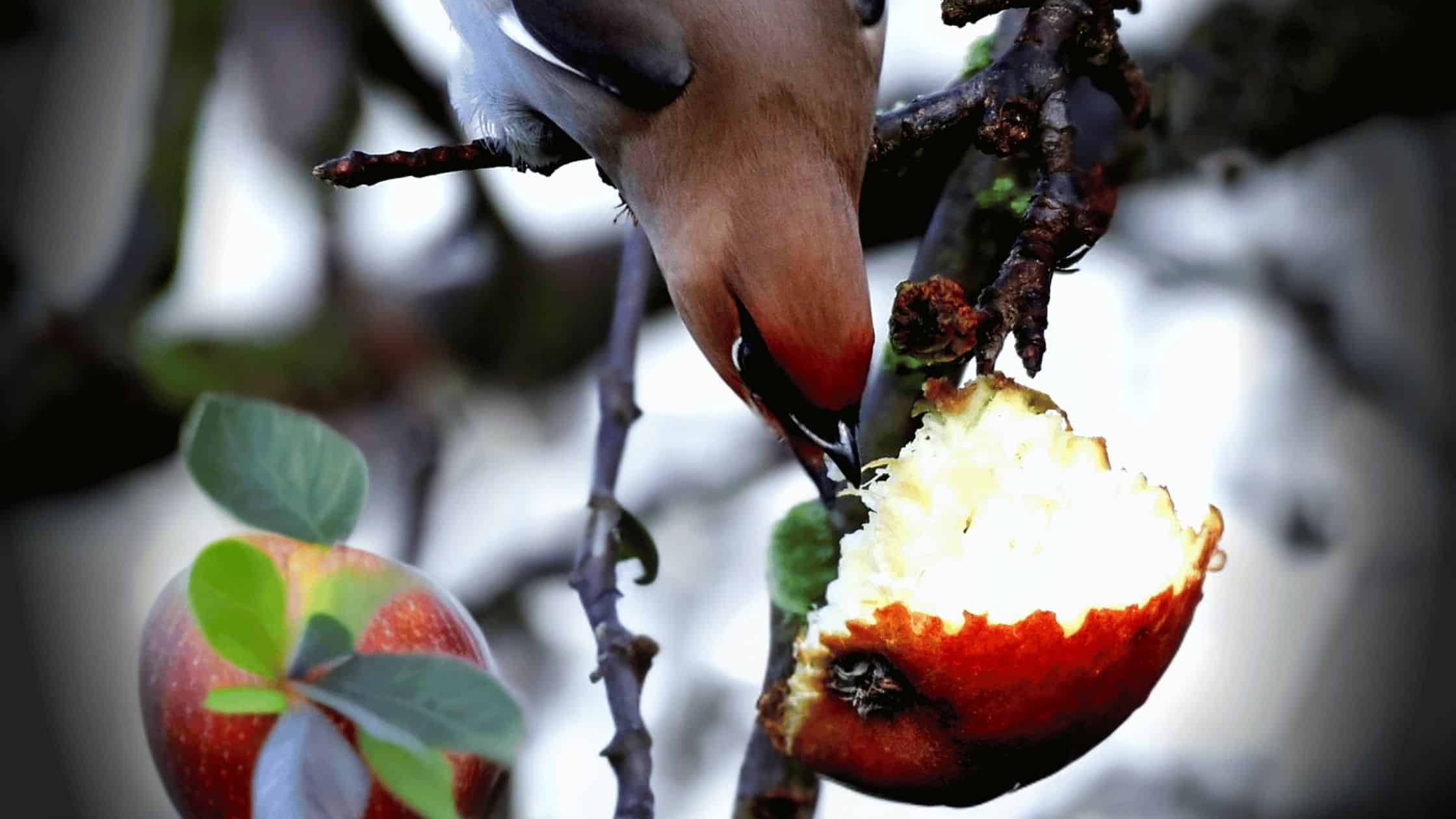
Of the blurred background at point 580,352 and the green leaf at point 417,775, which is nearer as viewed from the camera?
the green leaf at point 417,775

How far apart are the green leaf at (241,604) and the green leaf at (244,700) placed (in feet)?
0.08

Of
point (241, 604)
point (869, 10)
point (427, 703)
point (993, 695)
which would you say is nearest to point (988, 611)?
point (993, 695)

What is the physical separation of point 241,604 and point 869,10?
77 centimetres

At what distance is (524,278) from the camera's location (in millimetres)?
2715

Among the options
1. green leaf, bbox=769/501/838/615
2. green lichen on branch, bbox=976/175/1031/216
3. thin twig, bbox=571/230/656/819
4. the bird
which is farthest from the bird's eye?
green leaf, bbox=769/501/838/615

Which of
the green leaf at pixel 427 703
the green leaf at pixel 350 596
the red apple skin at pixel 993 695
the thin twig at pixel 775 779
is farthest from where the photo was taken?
the thin twig at pixel 775 779

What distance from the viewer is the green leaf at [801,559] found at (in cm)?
118

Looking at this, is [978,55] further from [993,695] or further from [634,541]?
[993,695]

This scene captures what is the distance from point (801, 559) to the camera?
1208 mm

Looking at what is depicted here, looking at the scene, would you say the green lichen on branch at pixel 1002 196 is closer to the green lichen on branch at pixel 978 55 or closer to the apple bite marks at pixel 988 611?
the green lichen on branch at pixel 978 55

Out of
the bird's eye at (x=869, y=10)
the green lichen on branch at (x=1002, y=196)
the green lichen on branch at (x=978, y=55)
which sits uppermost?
the bird's eye at (x=869, y=10)

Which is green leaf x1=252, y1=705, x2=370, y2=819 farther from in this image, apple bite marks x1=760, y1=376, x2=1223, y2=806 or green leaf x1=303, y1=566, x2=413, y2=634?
apple bite marks x1=760, y1=376, x2=1223, y2=806

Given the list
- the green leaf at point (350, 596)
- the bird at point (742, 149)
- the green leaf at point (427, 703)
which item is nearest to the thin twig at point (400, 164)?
the bird at point (742, 149)

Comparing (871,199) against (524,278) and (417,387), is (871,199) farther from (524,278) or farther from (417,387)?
(417,387)
